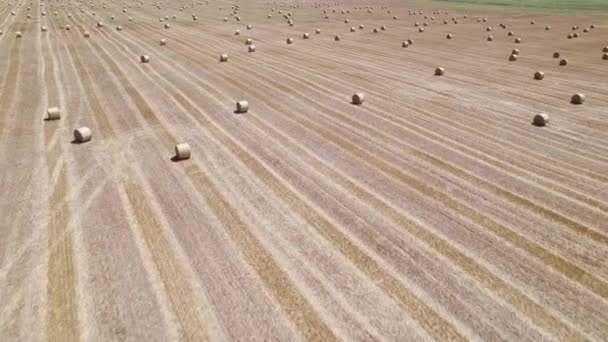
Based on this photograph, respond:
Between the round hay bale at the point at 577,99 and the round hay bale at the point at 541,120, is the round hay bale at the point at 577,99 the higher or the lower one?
the higher one

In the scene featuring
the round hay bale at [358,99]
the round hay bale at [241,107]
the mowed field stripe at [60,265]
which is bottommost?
the mowed field stripe at [60,265]

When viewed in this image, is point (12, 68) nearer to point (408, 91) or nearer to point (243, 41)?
point (243, 41)

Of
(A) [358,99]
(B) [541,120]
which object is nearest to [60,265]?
(A) [358,99]

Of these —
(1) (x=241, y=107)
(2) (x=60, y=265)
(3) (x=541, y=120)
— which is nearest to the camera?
(2) (x=60, y=265)

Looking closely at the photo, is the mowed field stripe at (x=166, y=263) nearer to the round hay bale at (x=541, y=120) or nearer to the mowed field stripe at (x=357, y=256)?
the mowed field stripe at (x=357, y=256)

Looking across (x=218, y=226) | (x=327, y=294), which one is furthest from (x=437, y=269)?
(x=218, y=226)

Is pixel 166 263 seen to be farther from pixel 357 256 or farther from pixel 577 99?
pixel 577 99

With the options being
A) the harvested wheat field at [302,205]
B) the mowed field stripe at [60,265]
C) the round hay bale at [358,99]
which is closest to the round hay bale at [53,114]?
the harvested wheat field at [302,205]
